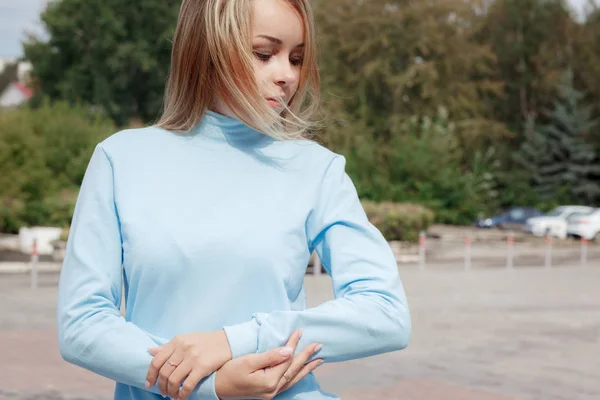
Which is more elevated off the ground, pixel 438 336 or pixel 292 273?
pixel 292 273

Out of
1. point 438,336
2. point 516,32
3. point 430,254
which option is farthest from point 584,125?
point 438,336

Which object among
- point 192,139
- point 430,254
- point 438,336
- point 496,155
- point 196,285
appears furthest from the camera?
point 496,155

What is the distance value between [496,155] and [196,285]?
58979 millimetres

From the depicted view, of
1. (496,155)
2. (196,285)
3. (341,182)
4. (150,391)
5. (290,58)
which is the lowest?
(496,155)

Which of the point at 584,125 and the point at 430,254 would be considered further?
the point at 584,125

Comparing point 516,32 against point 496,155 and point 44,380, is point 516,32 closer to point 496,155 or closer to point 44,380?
point 496,155

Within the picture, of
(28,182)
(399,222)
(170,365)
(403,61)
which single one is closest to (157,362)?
(170,365)

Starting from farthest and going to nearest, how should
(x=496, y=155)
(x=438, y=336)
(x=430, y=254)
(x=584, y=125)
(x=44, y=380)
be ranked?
1. (x=496, y=155)
2. (x=584, y=125)
3. (x=430, y=254)
4. (x=438, y=336)
5. (x=44, y=380)

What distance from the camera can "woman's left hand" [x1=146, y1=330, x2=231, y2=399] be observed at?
5.30 ft

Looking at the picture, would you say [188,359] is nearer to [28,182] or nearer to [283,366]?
[283,366]

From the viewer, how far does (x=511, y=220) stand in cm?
4591

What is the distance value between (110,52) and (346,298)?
57.4 m

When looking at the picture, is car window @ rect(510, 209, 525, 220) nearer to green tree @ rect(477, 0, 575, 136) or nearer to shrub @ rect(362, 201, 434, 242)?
green tree @ rect(477, 0, 575, 136)

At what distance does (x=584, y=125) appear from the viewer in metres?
55.4
